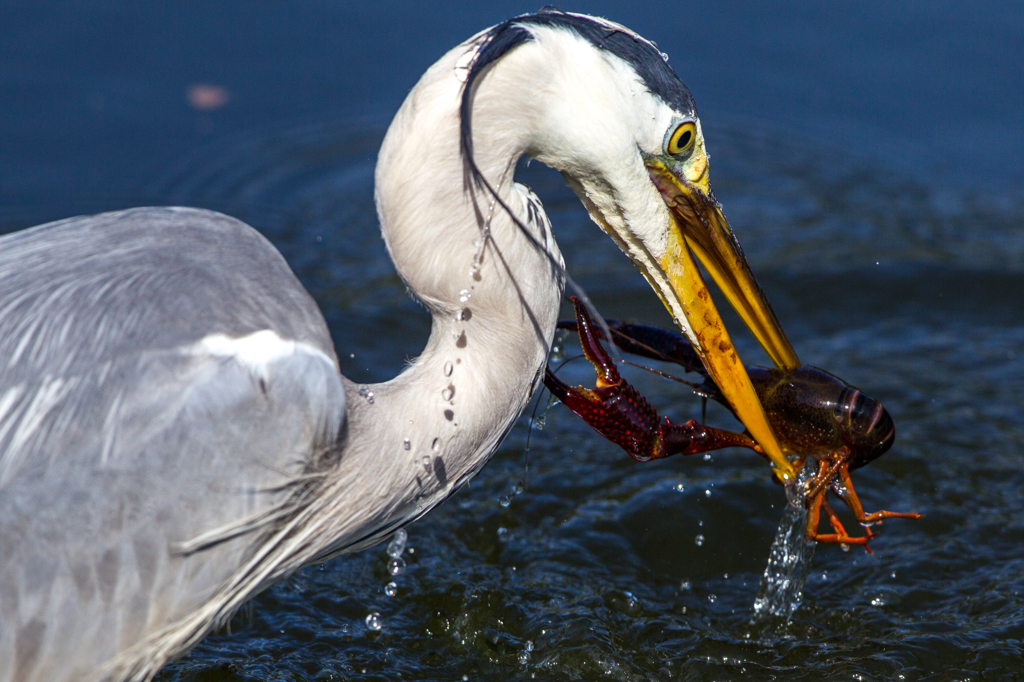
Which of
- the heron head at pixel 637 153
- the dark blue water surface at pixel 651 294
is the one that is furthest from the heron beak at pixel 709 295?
the dark blue water surface at pixel 651 294

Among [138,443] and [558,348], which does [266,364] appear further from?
[558,348]

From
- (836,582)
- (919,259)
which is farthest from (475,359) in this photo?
(919,259)

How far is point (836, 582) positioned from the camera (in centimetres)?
450

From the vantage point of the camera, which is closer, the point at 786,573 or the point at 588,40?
the point at 588,40

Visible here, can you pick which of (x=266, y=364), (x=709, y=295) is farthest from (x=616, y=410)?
(x=266, y=364)

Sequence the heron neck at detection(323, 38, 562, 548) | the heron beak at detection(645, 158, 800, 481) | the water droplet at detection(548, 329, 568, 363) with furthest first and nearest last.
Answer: the water droplet at detection(548, 329, 568, 363) → the heron beak at detection(645, 158, 800, 481) → the heron neck at detection(323, 38, 562, 548)

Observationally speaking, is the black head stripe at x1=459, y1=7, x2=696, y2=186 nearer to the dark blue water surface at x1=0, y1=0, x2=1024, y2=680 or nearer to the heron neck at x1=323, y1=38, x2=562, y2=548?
the heron neck at x1=323, y1=38, x2=562, y2=548

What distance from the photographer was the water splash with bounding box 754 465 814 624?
4211 mm

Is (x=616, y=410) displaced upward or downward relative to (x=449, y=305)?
downward

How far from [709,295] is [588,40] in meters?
0.88

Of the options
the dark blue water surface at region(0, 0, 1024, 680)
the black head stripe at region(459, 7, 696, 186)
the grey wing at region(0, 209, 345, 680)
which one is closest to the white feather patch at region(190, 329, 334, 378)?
the grey wing at region(0, 209, 345, 680)

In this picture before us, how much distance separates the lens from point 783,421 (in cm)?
360

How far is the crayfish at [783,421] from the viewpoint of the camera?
11.2ft

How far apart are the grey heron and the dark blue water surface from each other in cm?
114
